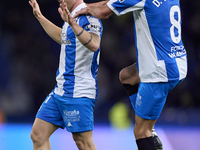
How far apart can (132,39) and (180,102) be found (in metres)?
2.09

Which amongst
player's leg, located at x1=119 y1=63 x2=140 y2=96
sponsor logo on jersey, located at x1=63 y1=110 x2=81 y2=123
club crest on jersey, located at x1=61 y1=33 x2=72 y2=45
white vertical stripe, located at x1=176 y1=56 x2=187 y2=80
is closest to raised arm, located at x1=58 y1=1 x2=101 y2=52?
club crest on jersey, located at x1=61 y1=33 x2=72 y2=45

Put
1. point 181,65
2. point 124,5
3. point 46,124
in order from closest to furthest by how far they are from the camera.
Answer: point 124,5 → point 181,65 → point 46,124

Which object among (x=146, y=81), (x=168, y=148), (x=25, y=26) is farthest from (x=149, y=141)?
(x=25, y=26)

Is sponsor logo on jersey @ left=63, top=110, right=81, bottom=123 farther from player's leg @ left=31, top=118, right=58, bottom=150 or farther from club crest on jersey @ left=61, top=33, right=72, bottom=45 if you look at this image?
club crest on jersey @ left=61, top=33, right=72, bottom=45

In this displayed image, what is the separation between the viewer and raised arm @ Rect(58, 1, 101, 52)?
3.23 m

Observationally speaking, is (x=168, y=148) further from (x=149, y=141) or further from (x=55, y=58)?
(x=55, y=58)

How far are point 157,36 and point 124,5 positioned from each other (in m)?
0.39

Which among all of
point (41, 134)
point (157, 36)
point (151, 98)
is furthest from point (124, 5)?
point (41, 134)

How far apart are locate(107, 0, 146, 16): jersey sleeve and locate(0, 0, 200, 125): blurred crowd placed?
18.5 ft

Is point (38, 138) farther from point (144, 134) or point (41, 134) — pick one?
point (144, 134)

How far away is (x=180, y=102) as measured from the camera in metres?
9.38

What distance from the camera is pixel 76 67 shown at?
11.9ft

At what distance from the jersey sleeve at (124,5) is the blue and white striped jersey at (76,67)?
0.30 m

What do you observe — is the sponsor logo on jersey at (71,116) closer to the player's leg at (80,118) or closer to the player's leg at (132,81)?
the player's leg at (80,118)
